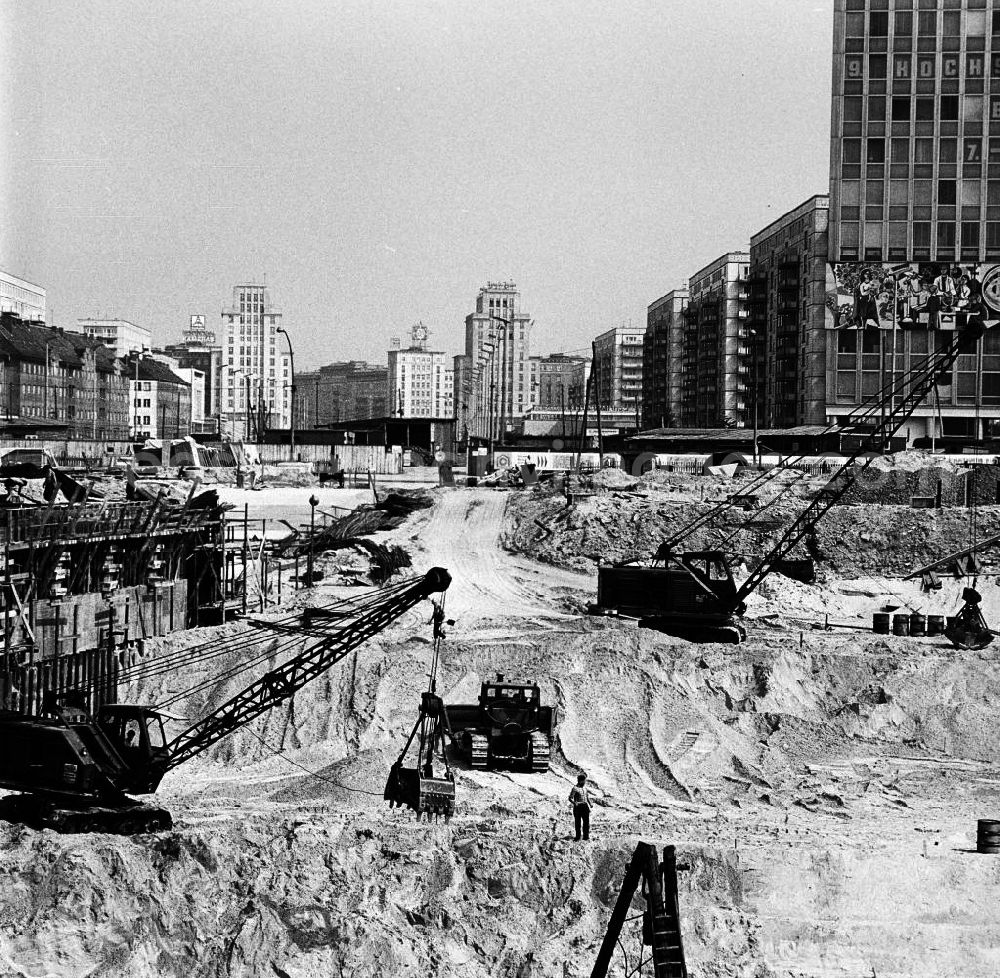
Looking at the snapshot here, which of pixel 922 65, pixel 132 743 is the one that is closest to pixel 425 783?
pixel 132 743

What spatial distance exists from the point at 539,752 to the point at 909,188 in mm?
67631

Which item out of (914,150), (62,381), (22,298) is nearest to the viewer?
(914,150)

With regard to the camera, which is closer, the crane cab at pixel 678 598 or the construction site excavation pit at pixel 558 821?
the construction site excavation pit at pixel 558 821

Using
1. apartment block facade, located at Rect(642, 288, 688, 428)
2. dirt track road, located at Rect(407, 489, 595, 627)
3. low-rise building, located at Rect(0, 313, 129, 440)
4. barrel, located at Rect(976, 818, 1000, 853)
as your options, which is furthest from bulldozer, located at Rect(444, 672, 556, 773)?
apartment block facade, located at Rect(642, 288, 688, 428)

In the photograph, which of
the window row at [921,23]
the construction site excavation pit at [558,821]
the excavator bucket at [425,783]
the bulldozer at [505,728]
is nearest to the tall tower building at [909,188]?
the window row at [921,23]

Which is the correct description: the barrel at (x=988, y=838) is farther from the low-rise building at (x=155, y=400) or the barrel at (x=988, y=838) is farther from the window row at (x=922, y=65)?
the low-rise building at (x=155, y=400)

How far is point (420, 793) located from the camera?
2159 cm

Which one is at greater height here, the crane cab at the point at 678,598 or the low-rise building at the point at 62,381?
the low-rise building at the point at 62,381

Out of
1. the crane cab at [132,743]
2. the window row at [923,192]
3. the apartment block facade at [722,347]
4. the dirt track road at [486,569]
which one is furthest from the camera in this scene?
the apartment block facade at [722,347]

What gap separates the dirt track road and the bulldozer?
9434mm

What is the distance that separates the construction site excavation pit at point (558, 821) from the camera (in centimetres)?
1758

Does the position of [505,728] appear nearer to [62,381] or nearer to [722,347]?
[62,381]

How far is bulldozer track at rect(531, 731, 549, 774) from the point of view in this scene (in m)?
24.6

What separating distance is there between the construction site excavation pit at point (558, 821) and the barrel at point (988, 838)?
394mm
